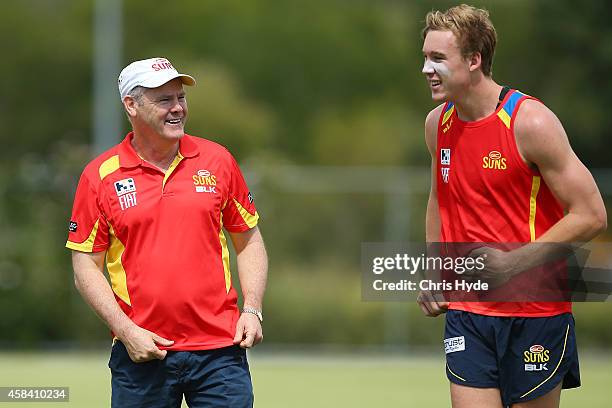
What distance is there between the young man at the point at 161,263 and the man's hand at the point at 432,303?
0.83m

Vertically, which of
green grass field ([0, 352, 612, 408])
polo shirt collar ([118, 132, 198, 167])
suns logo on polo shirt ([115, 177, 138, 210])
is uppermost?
polo shirt collar ([118, 132, 198, 167])

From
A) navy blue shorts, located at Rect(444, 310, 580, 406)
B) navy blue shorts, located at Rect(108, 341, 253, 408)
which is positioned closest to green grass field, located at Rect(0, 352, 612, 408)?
navy blue shorts, located at Rect(108, 341, 253, 408)

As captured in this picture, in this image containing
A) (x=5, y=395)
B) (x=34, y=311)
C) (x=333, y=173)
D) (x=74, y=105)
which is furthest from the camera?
(x=74, y=105)

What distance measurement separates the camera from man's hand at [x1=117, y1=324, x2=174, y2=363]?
5473mm

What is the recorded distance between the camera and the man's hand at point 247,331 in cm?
565

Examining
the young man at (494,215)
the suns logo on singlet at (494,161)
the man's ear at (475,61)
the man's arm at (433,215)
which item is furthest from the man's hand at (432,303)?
the man's ear at (475,61)

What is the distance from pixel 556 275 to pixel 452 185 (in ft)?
2.11

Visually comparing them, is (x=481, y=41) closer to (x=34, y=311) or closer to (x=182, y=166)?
(x=182, y=166)

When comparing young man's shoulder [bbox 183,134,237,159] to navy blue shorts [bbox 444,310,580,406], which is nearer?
navy blue shorts [bbox 444,310,580,406]

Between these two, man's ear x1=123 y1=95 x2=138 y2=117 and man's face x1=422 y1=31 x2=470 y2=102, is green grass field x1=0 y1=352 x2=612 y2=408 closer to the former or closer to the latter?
man's ear x1=123 y1=95 x2=138 y2=117

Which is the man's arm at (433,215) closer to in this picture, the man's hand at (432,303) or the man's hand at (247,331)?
the man's hand at (432,303)

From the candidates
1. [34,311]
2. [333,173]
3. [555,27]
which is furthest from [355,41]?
[34,311]

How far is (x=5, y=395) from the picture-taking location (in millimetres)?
10539

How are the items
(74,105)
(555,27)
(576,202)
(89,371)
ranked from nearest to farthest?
(576,202)
(89,371)
(555,27)
(74,105)
